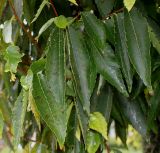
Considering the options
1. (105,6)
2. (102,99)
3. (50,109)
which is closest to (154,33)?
(105,6)

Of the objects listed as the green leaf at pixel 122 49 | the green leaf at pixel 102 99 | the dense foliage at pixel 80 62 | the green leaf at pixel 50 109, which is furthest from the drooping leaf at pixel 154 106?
the green leaf at pixel 50 109

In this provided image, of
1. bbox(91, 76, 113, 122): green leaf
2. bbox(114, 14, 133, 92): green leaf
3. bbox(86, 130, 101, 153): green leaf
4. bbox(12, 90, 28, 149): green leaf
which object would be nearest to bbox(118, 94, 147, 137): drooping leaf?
bbox(91, 76, 113, 122): green leaf

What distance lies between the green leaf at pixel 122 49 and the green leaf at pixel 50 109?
0.62 feet

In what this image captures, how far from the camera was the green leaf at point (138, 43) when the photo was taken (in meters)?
0.95

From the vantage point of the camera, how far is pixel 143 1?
126cm

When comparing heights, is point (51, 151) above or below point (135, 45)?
below

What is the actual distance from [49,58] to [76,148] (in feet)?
1.06

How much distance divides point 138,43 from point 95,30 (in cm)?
11

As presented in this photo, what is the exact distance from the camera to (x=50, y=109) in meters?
0.93

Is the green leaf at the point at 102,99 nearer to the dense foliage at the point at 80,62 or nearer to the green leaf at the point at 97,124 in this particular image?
the dense foliage at the point at 80,62

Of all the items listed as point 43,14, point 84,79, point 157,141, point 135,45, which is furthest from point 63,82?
point 157,141

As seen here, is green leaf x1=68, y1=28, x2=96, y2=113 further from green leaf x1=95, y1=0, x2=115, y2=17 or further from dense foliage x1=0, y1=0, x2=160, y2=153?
green leaf x1=95, y1=0, x2=115, y2=17

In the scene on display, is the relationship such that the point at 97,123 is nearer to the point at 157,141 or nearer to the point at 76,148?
the point at 76,148

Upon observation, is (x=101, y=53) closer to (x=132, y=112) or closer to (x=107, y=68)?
(x=107, y=68)
